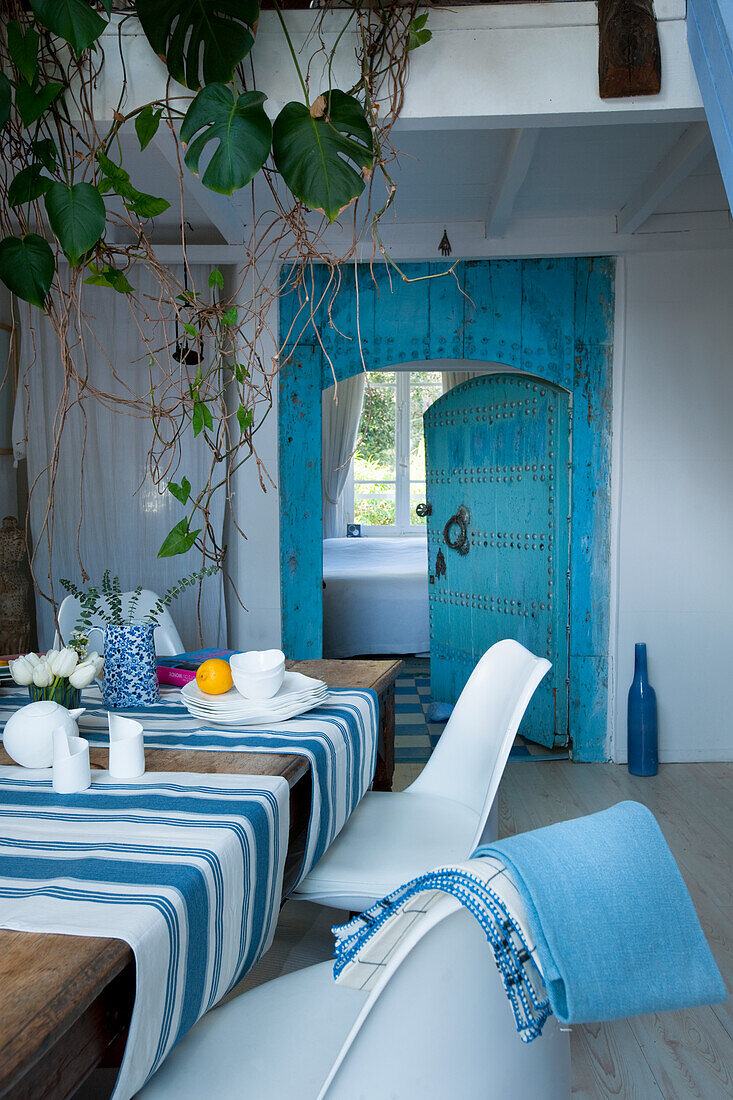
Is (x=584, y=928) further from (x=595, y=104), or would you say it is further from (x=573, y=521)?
(x=573, y=521)

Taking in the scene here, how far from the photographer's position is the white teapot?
4.83ft

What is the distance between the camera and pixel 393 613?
20.2 ft

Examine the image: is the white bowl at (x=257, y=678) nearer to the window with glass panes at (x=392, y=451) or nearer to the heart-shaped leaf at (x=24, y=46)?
the heart-shaped leaf at (x=24, y=46)

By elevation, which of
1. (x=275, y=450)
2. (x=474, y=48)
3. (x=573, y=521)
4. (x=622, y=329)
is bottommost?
(x=573, y=521)

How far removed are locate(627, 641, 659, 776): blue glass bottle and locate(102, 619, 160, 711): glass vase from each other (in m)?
2.58

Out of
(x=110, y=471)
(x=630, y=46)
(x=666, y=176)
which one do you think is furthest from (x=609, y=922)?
(x=110, y=471)

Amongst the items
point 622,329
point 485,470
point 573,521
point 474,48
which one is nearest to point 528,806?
point 573,521

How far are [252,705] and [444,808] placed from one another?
0.56m

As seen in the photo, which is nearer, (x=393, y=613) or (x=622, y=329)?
(x=622, y=329)

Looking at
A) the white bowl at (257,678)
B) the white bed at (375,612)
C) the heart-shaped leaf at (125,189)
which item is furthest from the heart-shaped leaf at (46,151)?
the white bed at (375,612)

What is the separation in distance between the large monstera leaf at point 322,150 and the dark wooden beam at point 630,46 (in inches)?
27.0

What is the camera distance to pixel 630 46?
217 centimetres

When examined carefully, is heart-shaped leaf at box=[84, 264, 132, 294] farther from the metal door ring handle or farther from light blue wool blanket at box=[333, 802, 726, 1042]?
Answer: the metal door ring handle

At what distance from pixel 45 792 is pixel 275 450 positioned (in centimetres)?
276
